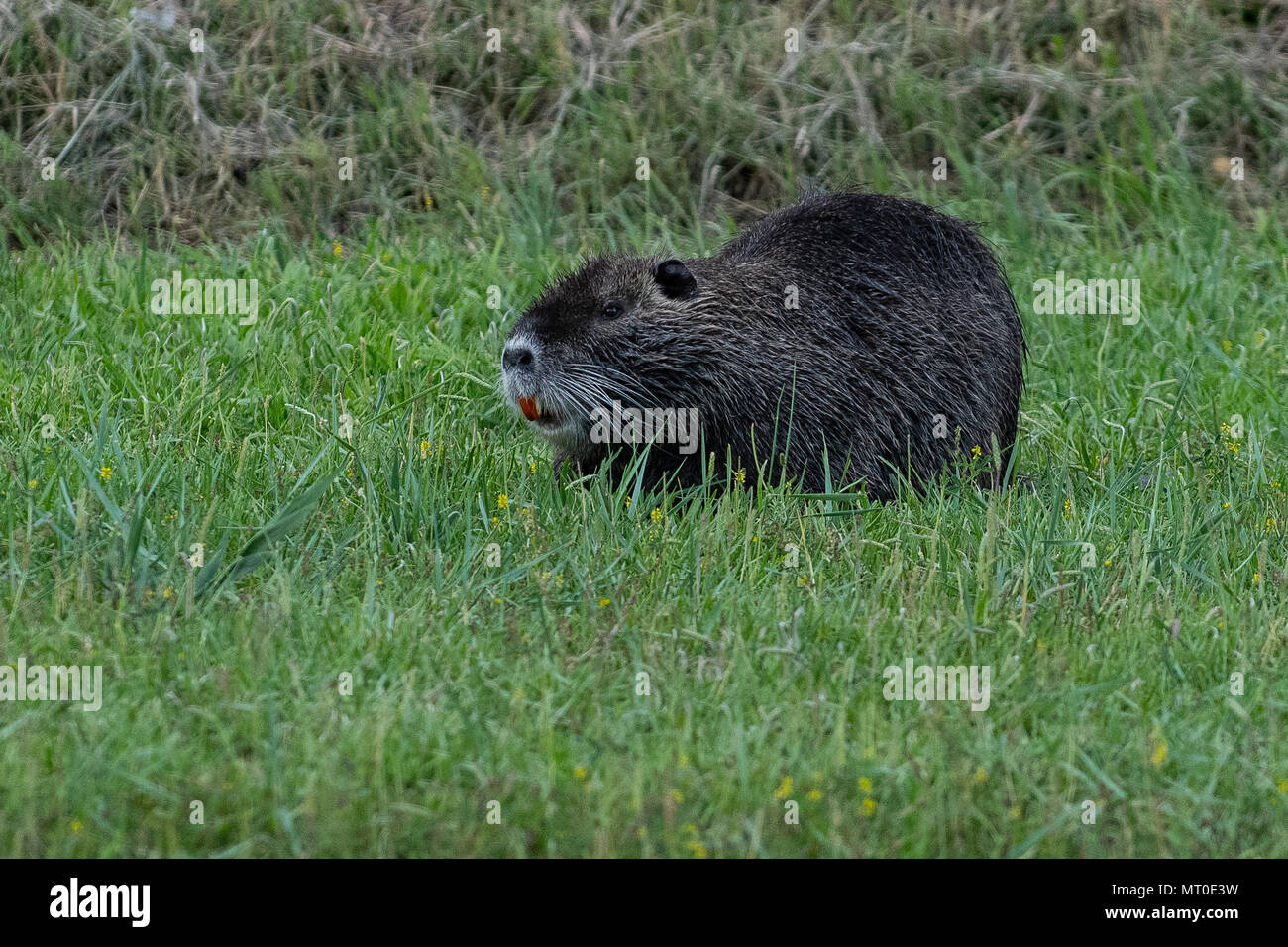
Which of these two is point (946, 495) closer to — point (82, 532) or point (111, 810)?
point (82, 532)

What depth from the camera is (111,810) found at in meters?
2.67

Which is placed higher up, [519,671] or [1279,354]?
[1279,354]

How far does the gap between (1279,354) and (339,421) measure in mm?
3458

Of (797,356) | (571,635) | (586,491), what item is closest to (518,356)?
(586,491)

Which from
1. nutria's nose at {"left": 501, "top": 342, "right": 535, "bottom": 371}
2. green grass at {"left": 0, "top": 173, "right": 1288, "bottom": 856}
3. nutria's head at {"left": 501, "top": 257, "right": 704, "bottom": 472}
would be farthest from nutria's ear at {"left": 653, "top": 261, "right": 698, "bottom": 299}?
green grass at {"left": 0, "top": 173, "right": 1288, "bottom": 856}

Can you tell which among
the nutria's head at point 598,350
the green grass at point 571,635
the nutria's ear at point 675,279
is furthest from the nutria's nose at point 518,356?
the nutria's ear at point 675,279

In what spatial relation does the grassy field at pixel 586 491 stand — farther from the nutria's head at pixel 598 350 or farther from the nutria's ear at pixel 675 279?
the nutria's ear at pixel 675 279

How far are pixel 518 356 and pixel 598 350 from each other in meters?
0.22

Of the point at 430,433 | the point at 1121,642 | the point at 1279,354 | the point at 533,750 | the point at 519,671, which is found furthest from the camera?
the point at 1279,354

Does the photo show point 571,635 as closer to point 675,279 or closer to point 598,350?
point 598,350

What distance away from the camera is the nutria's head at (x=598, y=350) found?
15.2ft

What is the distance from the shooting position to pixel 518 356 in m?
4.64

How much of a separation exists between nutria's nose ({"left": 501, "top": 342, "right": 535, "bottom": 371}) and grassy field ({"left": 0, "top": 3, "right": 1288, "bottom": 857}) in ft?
0.89
